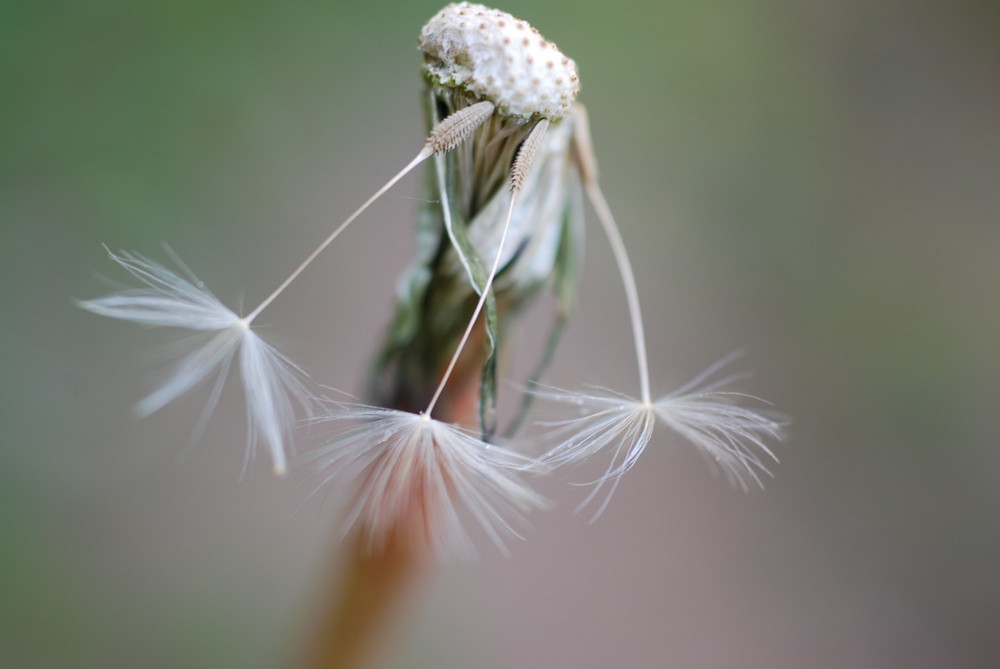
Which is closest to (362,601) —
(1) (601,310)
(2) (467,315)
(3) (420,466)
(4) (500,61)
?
(3) (420,466)

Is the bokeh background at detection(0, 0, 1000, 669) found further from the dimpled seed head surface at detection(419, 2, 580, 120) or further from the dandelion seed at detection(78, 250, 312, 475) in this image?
the dimpled seed head surface at detection(419, 2, 580, 120)

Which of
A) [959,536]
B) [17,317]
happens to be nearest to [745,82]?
[959,536]

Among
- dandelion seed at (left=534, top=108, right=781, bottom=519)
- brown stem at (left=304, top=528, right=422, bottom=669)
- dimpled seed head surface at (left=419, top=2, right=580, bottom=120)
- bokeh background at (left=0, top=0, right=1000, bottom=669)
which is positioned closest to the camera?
dimpled seed head surface at (left=419, top=2, right=580, bottom=120)

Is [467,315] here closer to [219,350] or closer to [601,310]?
[219,350]

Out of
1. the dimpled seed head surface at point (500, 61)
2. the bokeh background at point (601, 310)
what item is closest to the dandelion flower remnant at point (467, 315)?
the dimpled seed head surface at point (500, 61)

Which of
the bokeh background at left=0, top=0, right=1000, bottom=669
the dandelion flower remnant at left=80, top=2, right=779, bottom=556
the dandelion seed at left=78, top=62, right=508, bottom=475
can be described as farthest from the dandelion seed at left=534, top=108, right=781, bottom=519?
the bokeh background at left=0, top=0, right=1000, bottom=669

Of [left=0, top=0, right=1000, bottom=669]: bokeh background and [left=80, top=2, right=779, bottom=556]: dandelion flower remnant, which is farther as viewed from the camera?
[left=0, top=0, right=1000, bottom=669]: bokeh background
